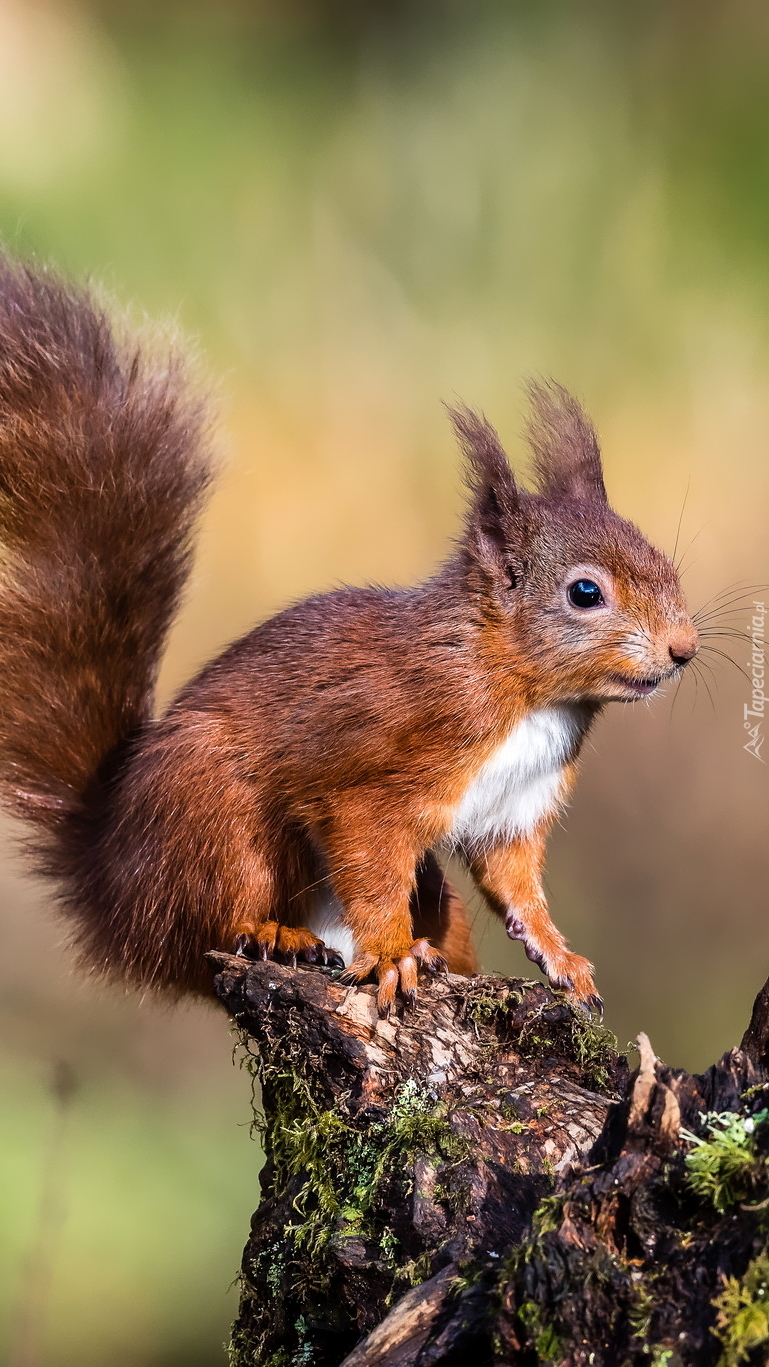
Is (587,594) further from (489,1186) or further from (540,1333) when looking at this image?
(540,1333)

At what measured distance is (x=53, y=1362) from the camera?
2.98 meters

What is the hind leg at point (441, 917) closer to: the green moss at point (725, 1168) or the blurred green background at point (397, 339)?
the blurred green background at point (397, 339)

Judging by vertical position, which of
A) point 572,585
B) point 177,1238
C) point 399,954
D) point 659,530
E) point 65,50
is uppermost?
point 65,50

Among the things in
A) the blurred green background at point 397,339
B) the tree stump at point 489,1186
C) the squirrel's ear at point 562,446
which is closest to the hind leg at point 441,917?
the tree stump at point 489,1186

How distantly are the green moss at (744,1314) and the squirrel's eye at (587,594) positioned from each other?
1187mm

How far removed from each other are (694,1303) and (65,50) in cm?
380

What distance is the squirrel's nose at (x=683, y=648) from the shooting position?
2.00 m

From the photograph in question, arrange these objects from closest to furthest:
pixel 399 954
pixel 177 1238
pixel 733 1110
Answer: pixel 733 1110, pixel 399 954, pixel 177 1238

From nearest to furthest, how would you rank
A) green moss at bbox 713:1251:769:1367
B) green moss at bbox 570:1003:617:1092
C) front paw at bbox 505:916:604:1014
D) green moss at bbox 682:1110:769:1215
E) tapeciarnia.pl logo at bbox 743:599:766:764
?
green moss at bbox 713:1251:769:1367 → green moss at bbox 682:1110:769:1215 → green moss at bbox 570:1003:617:1092 → front paw at bbox 505:916:604:1014 → tapeciarnia.pl logo at bbox 743:599:766:764

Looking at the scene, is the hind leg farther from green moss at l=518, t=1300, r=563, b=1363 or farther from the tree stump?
green moss at l=518, t=1300, r=563, b=1363

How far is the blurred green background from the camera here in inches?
132

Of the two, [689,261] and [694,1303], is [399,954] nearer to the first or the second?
[694,1303]

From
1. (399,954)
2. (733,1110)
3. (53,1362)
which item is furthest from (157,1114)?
(733,1110)

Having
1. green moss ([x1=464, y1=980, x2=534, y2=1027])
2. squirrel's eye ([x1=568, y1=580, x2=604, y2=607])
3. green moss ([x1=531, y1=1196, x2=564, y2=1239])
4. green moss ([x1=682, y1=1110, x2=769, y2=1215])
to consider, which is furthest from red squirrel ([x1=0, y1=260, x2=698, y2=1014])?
green moss ([x1=682, y1=1110, x2=769, y2=1215])
